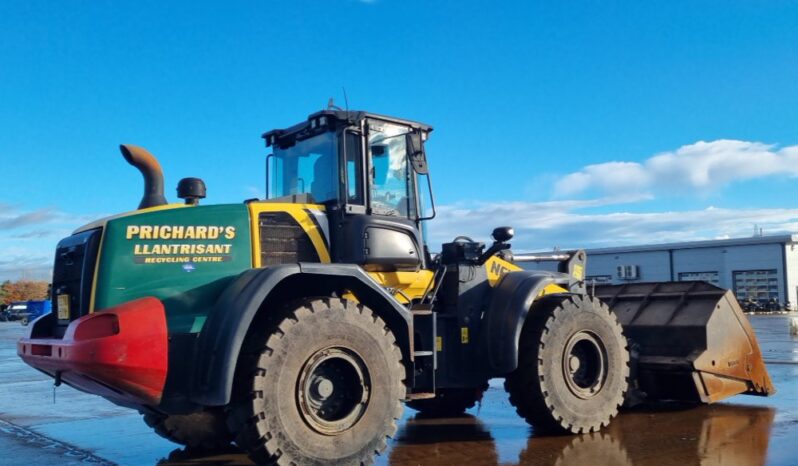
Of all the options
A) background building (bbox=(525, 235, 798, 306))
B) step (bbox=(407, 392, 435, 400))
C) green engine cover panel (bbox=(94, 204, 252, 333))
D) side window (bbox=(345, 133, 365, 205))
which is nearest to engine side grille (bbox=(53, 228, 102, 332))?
green engine cover panel (bbox=(94, 204, 252, 333))

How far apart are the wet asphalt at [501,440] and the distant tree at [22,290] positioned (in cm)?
9197

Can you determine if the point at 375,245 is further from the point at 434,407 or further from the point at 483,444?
the point at 434,407

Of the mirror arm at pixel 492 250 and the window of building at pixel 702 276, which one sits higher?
the mirror arm at pixel 492 250

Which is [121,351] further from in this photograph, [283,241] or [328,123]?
[328,123]

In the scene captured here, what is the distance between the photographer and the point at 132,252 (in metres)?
5.25

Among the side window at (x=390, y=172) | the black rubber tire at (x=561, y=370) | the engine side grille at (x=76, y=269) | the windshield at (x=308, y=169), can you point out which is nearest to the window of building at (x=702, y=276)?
the black rubber tire at (x=561, y=370)

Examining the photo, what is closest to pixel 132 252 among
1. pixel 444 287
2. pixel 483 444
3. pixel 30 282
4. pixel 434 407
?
pixel 444 287

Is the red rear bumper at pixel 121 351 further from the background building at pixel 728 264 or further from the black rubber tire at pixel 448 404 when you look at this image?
the background building at pixel 728 264

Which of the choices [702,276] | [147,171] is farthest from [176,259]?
[702,276]

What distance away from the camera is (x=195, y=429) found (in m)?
6.48

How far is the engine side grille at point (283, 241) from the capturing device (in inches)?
226

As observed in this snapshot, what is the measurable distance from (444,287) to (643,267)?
40.3 meters

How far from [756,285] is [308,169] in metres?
40.5

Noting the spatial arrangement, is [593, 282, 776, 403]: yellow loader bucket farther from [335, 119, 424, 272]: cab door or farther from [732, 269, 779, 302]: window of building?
[732, 269, 779, 302]: window of building
